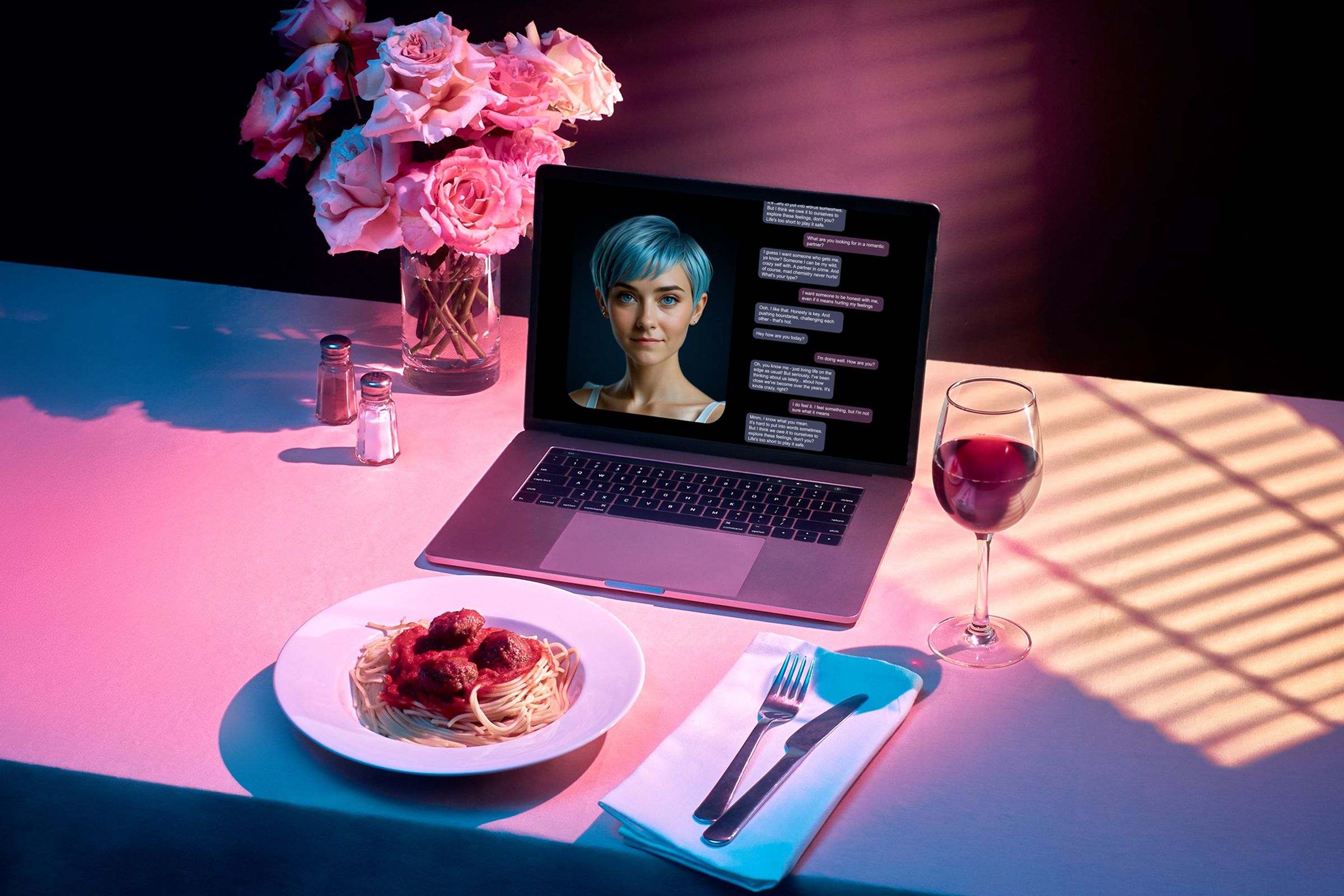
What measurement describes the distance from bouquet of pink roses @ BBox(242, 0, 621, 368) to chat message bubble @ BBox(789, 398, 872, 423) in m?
0.38

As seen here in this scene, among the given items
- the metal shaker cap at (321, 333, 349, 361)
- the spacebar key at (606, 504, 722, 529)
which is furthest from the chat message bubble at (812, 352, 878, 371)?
the metal shaker cap at (321, 333, 349, 361)

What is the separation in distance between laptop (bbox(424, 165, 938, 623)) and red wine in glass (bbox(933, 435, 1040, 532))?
0.68 ft

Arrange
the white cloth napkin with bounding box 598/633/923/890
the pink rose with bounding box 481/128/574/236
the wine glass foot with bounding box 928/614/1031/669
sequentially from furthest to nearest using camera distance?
the pink rose with bounding box 481/128/574/236
the wine glass foot with bounding box 928/614/1031/669
the white cloth napkin with bounding box 598/633/923/890

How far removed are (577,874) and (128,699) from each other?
0.40m

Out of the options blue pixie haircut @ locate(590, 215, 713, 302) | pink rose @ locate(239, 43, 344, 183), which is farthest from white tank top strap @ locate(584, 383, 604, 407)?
pink rose @ locate(239, 43, 344, 183)

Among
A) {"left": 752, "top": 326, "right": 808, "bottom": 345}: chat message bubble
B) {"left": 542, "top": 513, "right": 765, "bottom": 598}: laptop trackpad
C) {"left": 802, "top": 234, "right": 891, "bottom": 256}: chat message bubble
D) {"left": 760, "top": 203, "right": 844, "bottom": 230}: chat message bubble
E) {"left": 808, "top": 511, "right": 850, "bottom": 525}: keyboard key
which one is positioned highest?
{"left": 760, "top": 203, "right": 844, "bottom": 230}: chat message bubble

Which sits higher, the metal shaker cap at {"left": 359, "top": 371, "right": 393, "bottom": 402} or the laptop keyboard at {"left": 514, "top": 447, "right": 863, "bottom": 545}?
the metal shaker cap at {"left": 359, "top": 371, "right": 393, "bottom": 402}

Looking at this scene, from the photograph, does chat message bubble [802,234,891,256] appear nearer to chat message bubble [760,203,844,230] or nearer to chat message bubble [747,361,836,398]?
chat message bubble [760,203,844,230]

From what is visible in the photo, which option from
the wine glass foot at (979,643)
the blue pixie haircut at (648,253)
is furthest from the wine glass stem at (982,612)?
the blue pixie haircut at (648,253)

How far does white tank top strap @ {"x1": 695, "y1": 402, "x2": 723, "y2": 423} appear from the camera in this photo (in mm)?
1456

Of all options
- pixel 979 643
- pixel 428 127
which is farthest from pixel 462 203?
pixel 979 643

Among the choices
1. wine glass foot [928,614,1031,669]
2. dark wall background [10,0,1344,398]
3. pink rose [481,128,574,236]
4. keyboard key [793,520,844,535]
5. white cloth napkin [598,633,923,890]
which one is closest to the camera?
white cloth napkin [598,633,923,890]

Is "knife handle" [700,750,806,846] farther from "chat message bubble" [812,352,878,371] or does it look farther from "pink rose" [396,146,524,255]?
"pink rose" [396,146,524,255]

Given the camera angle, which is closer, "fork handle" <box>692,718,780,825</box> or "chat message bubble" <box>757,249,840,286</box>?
"fork handle" <box>692,718,780,825</box>
